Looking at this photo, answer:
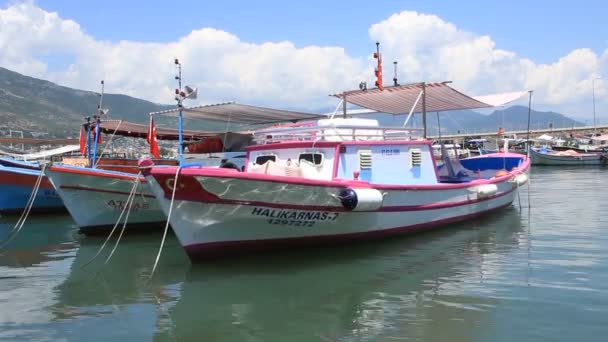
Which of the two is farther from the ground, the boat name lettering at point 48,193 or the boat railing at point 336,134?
the boat railing at point 336,134

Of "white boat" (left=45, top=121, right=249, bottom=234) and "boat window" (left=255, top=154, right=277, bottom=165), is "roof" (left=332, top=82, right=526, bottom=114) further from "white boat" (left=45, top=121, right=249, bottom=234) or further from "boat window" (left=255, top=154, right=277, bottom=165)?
"white boat" (left=45, top=121, right=249, bottom=234)

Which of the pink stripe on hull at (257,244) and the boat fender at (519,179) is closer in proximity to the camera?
the pink stripe on hull at (257,244)

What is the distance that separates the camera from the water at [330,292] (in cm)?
611

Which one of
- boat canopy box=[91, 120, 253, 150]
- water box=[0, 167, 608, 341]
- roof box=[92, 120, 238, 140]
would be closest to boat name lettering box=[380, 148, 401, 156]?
water box=[0, 167, 608, 341]

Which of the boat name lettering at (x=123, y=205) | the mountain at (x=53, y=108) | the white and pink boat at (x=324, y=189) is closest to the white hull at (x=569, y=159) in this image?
the mountain at (x=53, y=108)

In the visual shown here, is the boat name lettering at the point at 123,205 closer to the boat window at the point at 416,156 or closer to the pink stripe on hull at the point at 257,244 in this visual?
the pink stripe on hull at the point at 257,244

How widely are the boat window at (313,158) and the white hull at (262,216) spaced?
1628 millimetres

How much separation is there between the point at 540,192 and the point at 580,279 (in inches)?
594

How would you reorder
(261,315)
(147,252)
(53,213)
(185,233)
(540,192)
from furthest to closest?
(540,192) < (53,213) < (147,252) < (185,233) < (261,315)

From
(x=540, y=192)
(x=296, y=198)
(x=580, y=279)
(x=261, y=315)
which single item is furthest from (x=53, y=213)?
(x=540, y=192)

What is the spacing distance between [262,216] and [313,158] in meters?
2.39

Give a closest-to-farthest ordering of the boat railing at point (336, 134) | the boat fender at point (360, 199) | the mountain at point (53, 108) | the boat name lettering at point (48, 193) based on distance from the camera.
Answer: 1. the boat fender at point (360, 199)
2. the boat railing at point (336, 134)
3. the boat name lettering at point (48, 193)
4. the mountain at point (53, 108)

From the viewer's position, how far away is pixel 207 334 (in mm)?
6078

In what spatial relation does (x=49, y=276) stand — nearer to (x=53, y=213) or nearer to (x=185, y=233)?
(x=185, y=233)
